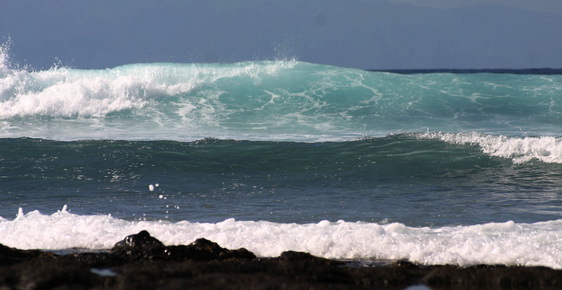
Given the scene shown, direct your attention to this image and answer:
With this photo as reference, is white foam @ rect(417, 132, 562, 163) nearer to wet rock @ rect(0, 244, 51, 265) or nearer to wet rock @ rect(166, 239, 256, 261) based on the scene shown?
wet rock @ rect(166, 239, 256, 261)

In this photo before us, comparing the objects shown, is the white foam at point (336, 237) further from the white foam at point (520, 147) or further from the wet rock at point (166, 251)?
the white foam at point (520, 147)

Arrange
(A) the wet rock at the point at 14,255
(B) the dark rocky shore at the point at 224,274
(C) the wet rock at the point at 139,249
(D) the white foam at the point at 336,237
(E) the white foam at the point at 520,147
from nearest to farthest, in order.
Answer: (B) the dark rocky shore at the point at 224,274 < (A) the wet rock at the point at 14,255 < (C) the wet rock at the point at 139,249 < (D) the white foam at the point at 336,237 < (E) the white foam at the point at 520,147

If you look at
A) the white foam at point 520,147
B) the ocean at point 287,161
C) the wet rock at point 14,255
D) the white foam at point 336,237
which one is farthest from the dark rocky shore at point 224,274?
the white foam at point 520,147

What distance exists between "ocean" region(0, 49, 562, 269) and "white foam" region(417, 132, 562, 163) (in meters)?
0.05

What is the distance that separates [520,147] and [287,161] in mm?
4037

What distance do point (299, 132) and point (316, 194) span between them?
846 centimetres

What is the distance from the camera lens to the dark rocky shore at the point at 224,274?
3906 mm

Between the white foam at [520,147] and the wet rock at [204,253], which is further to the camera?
the white foam at [520,147]

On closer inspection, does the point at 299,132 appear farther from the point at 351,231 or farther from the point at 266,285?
the point at 266,285

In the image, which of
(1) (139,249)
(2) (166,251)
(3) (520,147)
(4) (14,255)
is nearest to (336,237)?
(2) (166,251)

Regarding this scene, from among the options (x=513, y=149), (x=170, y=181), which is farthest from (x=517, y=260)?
(x=513, y=149)

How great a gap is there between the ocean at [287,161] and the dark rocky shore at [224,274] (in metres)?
0.90

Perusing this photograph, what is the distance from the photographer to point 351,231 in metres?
6.04

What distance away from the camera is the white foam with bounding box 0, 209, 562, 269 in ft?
17.8
